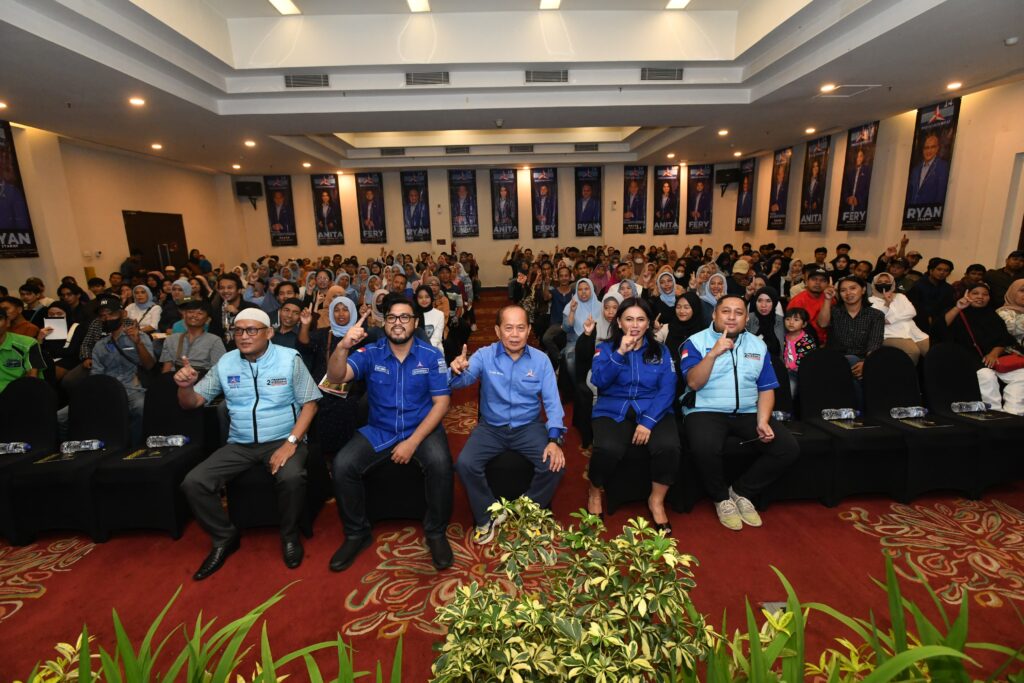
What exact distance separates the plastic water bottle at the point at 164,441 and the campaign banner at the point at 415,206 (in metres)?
13.0

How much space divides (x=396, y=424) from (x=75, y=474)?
1932mm

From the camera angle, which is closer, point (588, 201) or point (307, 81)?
point (307, 81)

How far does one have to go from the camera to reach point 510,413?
10.3 ft

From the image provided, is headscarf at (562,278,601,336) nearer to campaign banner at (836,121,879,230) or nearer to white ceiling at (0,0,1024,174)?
white ceiling at (0,0,1024,174)

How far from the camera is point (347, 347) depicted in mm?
2824

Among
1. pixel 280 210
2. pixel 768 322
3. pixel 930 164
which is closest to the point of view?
pixel 768 322

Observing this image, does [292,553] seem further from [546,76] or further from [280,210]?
[280,210]

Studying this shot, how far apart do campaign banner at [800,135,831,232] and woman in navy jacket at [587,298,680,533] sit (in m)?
10.2

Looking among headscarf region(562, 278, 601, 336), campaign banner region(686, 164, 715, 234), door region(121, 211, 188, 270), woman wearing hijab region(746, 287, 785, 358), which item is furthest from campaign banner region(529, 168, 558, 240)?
woman wearing hijab region(746, 287, 785, 358)

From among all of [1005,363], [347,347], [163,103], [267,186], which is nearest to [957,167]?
[1005,363]

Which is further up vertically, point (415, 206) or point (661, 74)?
point (661, 74)

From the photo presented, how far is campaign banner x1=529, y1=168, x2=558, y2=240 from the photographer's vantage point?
15305 mm

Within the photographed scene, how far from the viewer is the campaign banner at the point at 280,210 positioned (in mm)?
14695

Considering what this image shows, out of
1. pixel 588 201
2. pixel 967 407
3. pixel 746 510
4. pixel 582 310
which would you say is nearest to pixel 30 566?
pixel 746 510
